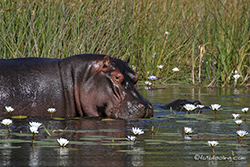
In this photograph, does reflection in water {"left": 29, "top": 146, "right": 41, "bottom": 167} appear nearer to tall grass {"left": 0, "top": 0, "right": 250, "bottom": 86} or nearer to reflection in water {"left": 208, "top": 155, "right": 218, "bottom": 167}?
reflection in water {"left": 208, "top": 155, "right": 218, "bottom": 167}

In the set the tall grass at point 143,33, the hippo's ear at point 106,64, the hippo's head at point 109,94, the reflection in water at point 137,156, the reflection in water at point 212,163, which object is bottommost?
the reflection in water at point 212,163

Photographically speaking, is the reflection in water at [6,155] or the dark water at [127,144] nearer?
the reflection in water at [6,155]

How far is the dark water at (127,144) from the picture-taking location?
3.15 meters

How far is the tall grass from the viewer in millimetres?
7605

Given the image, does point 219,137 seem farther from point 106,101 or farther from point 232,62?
point 232,62

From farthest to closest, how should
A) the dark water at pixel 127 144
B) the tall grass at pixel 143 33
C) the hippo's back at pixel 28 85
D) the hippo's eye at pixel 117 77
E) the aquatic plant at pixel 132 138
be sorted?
the tall grass at pixel 143 33, the hippo's eye at pixel 117 77, the hippo's back at pixel 28 85, the aquatic plant at pixel 132 138, the dark water at pixel 127 144

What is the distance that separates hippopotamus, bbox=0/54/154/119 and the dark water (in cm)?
23

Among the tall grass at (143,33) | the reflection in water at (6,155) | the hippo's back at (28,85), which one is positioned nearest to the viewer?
the reflection in water at (6,155)

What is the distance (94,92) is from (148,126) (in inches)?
33.6

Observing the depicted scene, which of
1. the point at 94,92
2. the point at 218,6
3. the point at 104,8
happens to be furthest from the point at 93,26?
the point at 94,92

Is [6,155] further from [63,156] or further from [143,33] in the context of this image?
[143,33]

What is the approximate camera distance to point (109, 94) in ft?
17.4

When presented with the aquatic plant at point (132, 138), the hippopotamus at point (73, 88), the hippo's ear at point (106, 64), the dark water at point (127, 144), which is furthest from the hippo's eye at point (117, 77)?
the aquatic plant at point (132, 138)

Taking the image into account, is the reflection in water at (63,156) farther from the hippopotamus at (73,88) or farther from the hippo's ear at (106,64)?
the hippo's ear at (106,64)
